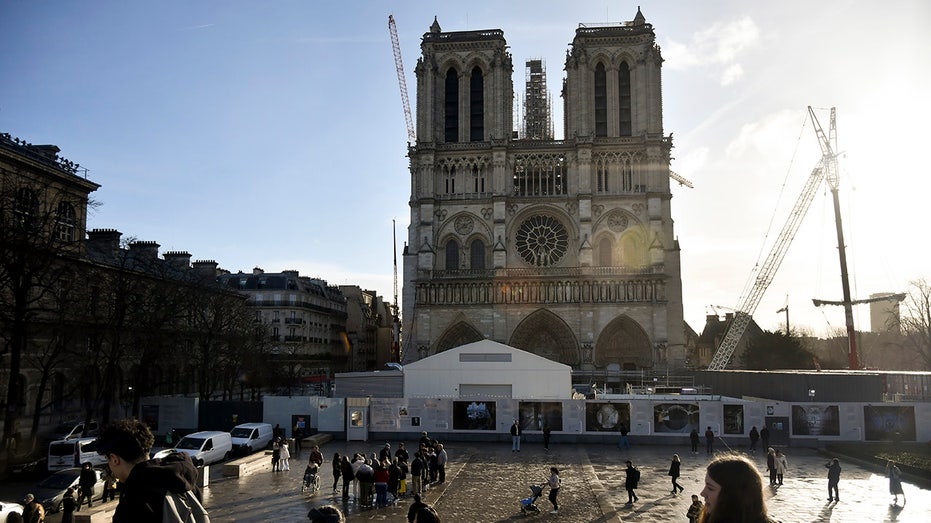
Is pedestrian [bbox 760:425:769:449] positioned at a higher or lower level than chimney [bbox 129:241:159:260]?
lower

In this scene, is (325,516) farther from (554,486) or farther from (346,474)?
(346,474)

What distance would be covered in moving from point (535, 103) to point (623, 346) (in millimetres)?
37250

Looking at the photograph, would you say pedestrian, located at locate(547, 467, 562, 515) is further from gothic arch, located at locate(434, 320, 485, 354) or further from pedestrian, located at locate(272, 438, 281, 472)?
gothic arch, located at locate(434, 320, 485, 354)

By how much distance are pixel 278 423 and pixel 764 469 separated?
20348 mm

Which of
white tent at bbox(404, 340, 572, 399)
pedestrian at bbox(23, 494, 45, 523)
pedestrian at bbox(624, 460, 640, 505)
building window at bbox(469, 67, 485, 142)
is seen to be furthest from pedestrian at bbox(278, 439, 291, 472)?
building window at bbox(469, 67, 485, 142)

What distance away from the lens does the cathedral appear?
61.6 metres

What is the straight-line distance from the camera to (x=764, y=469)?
25359 mm

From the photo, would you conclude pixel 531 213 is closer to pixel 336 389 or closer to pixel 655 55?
pixel 655 55

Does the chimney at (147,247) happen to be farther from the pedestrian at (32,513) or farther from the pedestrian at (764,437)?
the pedestrian at (764,437)

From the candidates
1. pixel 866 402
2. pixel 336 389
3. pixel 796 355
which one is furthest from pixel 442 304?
pixel 866 402

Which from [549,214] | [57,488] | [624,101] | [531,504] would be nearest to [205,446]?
[57,488]

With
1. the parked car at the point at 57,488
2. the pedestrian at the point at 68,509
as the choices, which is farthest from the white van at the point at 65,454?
the pedestrian at the point at 68,509

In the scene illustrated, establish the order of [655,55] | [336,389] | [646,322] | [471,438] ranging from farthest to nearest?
[655,55] → [646,322] → [336,389] → [471,438]

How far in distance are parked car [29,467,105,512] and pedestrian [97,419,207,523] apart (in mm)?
17504
